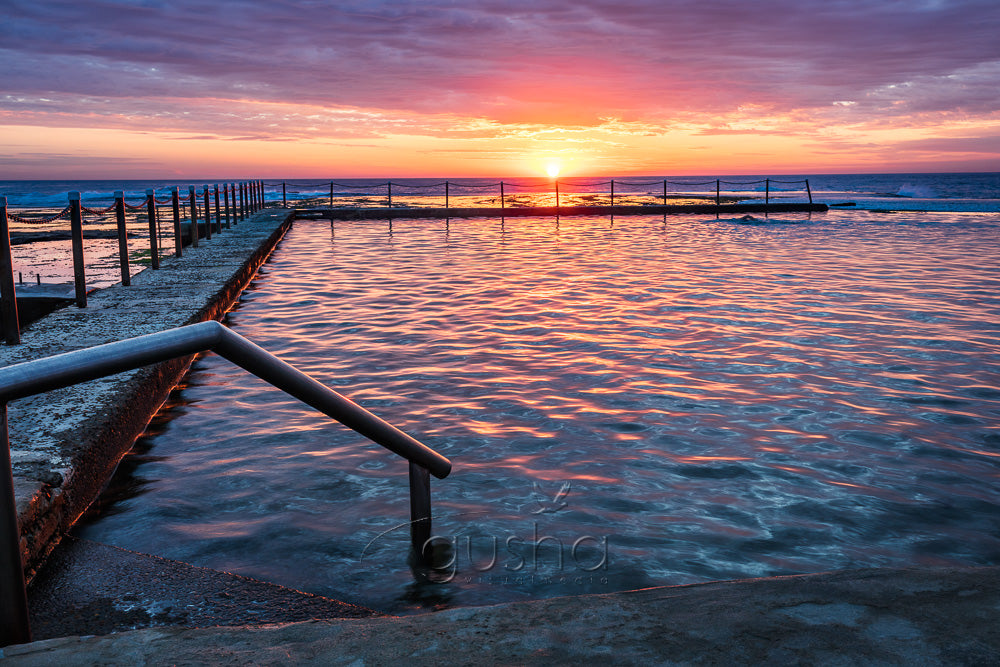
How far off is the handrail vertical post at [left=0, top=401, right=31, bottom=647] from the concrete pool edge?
802mm

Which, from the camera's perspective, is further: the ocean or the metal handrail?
the ocean

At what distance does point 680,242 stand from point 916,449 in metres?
13.8

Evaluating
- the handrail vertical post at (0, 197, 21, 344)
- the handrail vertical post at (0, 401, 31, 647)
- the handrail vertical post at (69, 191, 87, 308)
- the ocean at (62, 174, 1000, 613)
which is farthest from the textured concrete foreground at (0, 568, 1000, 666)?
the handrail vertical post at (69, 191, 87, 308)

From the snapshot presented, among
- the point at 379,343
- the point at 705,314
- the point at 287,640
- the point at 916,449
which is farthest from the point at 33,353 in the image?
the point at 705,314

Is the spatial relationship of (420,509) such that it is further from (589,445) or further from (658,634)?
(589,445)

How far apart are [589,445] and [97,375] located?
3258 mm

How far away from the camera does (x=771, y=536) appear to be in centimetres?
358

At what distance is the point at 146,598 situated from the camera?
276 centimetres

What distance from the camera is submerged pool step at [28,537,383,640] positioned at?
2586 mm

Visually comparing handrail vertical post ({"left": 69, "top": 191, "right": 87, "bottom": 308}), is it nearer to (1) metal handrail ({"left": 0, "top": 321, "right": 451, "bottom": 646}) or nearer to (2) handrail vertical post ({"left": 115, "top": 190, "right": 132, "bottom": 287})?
(2) handrail vertical post ({"left": 115, "top": 190, "right": 132, "bottom": 287})

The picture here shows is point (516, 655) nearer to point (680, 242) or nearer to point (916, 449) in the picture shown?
point (916, 449)

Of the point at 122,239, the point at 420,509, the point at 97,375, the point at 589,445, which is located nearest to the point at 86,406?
the point at 420,509

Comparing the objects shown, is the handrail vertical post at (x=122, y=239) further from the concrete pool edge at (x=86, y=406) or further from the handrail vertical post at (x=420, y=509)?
the handrail vertical post at (x=420, y=509)

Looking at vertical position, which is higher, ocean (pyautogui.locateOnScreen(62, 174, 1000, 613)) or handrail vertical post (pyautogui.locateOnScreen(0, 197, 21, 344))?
handrail vertical post (pyautogui.locateOnScreen(0, 197, 21, 344))
